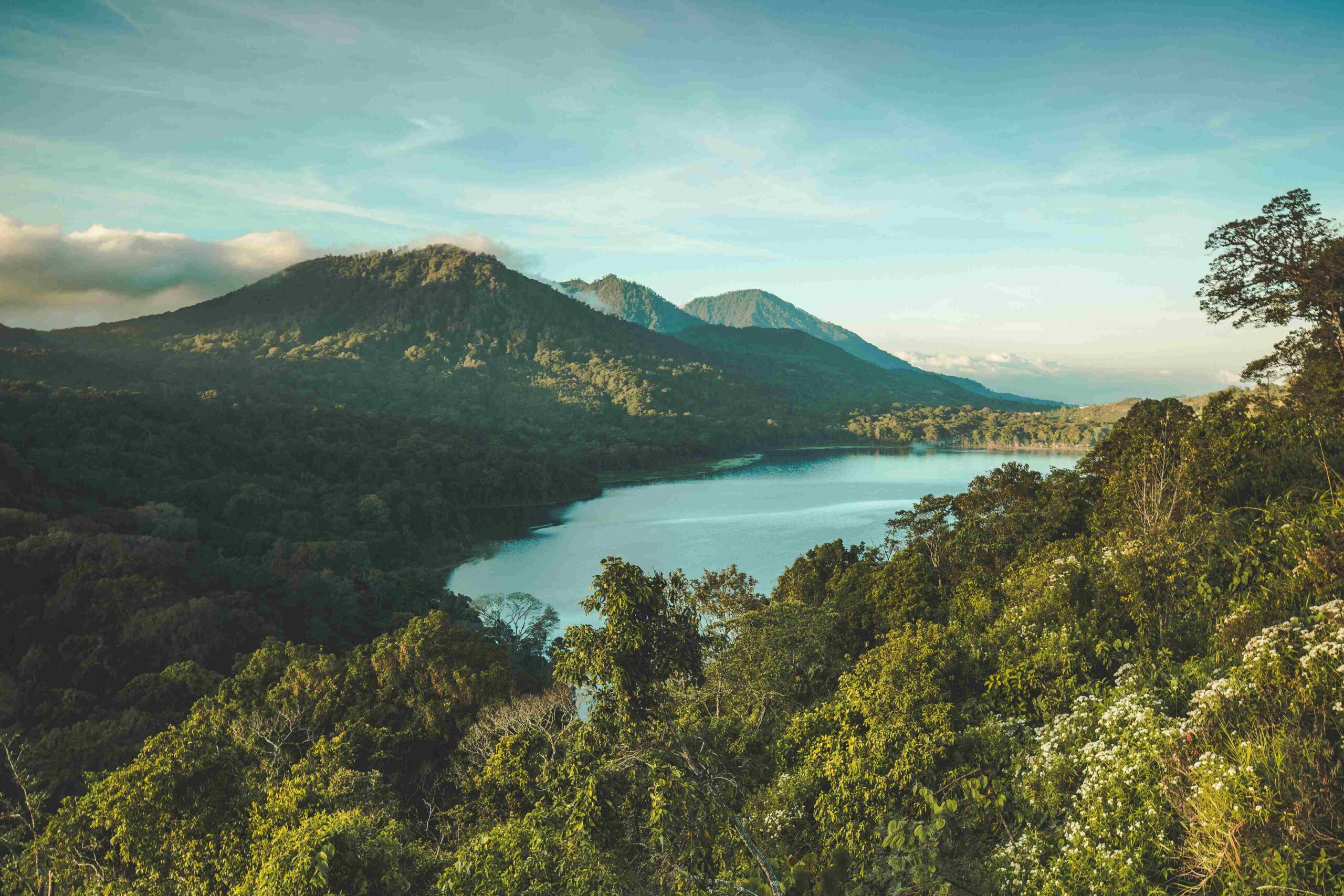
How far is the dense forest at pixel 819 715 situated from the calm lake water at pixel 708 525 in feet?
42.0

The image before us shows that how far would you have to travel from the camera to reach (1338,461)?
11711 mm

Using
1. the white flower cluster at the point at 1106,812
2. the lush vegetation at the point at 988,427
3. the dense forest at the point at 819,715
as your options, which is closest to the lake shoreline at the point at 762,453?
the lush vegetation at the point at 988,427

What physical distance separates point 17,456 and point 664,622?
160 feet

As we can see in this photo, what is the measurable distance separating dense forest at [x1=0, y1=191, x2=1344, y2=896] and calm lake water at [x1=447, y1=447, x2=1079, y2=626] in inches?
504

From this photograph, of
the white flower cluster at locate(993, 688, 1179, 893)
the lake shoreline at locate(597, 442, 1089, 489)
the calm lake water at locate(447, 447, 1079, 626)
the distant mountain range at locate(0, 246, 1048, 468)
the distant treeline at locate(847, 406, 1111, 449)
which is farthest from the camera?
the distant treeline at locate(847, 406, 1111, 449)

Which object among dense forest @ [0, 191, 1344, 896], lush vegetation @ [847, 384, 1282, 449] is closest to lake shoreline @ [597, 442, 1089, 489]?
lush vegetation @ [847, 384, 1282, 449]

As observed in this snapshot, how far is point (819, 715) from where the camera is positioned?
32.7 feet

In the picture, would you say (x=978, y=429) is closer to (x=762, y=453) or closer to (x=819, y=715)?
(x=762, y=453)

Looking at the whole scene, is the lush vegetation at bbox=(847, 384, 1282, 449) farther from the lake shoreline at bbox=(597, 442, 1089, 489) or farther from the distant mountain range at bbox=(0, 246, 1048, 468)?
the distant mountain range at bbox=(0, 246, 1048, 468)

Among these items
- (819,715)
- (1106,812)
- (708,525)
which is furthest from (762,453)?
(1106,812)

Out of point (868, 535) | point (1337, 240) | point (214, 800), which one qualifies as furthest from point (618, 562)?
point (868, 535)

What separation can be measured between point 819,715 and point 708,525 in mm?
40269

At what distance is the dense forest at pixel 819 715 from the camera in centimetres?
463

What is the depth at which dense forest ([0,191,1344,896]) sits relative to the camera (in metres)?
4.63
